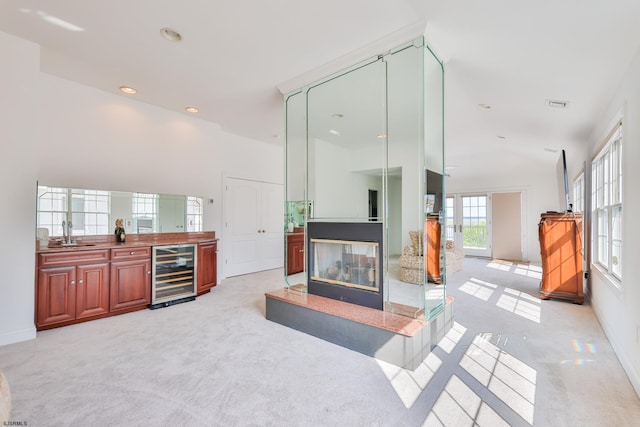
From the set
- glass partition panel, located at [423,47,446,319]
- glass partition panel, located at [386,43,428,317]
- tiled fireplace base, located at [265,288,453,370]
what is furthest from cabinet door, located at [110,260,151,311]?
glass partition panel, located at [423,47,446,319]

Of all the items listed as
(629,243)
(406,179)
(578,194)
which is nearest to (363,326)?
(406,179)

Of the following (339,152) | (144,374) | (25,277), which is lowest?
(144,374)

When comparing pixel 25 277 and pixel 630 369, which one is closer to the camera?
pixel 630 369

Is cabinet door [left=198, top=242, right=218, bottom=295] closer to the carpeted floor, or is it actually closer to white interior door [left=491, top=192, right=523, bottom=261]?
the carpeted floor

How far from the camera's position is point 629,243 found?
7.06 feet

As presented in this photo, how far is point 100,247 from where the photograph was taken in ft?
10.5

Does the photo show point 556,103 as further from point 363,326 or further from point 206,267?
point 206,267

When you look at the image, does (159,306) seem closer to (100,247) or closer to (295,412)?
(100,247)

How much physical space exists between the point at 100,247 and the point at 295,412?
9.41 ft

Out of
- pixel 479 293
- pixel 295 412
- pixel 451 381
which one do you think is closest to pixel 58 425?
pixel 295 412

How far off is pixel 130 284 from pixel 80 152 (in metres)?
1.74

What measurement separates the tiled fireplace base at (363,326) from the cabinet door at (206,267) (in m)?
1.53

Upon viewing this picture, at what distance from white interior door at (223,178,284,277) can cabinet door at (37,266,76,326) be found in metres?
2.43

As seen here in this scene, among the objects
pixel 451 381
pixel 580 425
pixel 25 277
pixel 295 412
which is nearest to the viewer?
pixel 580 425
